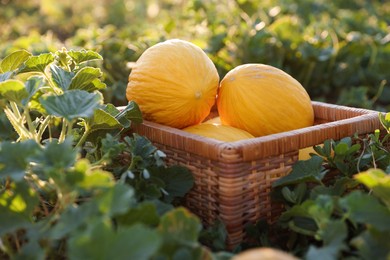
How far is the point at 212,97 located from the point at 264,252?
70cm

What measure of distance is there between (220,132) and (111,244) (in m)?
0.63

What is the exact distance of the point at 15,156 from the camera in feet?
3.43

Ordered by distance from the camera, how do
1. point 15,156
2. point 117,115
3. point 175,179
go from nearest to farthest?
point 15,156 → point 175,179 → point 117,115

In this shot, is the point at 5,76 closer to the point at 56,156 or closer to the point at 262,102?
the point at 56,156

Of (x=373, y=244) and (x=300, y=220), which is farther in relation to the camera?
(x=300, y=220)

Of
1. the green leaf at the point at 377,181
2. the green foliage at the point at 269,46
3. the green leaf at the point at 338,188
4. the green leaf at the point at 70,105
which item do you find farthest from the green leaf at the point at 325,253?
the green foliage at the point at 269,46

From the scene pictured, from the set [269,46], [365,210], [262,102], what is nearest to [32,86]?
[262,102]

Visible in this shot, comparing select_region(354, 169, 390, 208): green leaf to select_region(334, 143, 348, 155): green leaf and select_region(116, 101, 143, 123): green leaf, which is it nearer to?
select_region(334, 143, 348, 155): green leaf

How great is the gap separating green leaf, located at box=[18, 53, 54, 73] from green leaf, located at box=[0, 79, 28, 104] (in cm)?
16

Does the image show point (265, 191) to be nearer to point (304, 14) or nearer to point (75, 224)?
point (75, 224)

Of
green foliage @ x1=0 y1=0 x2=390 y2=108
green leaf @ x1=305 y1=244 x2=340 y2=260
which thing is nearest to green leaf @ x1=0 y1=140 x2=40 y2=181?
green leaf @ x1=305 y1=244 x2=340 y2=260

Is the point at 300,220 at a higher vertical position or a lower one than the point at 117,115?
lower

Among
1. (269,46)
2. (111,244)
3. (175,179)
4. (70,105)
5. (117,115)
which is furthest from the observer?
(269,46)

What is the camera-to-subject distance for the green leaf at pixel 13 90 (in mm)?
1162
